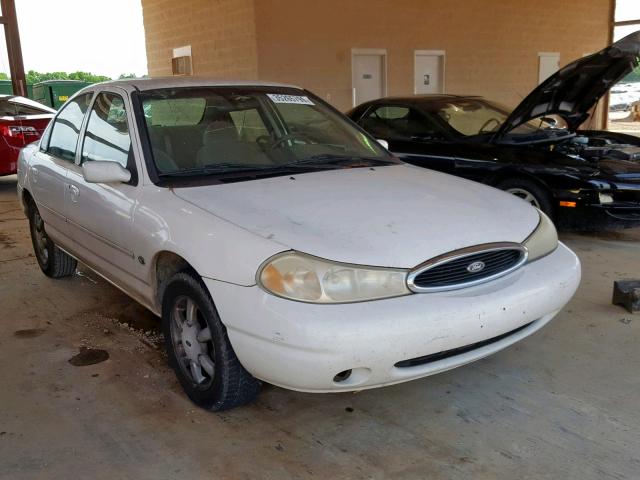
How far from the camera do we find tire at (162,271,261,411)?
257 cm

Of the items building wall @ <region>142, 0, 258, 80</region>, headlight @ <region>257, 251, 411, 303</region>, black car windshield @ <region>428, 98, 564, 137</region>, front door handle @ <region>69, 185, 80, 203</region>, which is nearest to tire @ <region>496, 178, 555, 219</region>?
black car windshield @ <region>428, 98, 564, 137</region>

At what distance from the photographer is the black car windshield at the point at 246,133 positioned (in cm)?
323

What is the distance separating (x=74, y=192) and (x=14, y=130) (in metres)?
6.10

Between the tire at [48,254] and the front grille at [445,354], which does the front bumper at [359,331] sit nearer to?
the front grille at [445,354]

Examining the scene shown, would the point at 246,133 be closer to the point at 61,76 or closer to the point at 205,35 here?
the point at 205,35

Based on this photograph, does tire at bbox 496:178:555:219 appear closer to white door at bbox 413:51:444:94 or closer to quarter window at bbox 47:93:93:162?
quarter window at bbox 47:93:93:162

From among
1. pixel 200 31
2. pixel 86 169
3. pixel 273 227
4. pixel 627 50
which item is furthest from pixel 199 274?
pixel 200 31

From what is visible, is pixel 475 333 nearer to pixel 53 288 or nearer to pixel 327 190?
pixel 327 190

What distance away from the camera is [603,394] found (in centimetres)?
284

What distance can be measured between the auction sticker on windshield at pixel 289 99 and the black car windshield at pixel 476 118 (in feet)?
8.49

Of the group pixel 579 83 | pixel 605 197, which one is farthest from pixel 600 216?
pixel 579 83

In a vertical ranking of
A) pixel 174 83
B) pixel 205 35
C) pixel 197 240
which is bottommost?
pixel 197 240

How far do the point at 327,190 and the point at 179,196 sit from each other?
71 cm

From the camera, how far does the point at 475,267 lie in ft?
8.23
